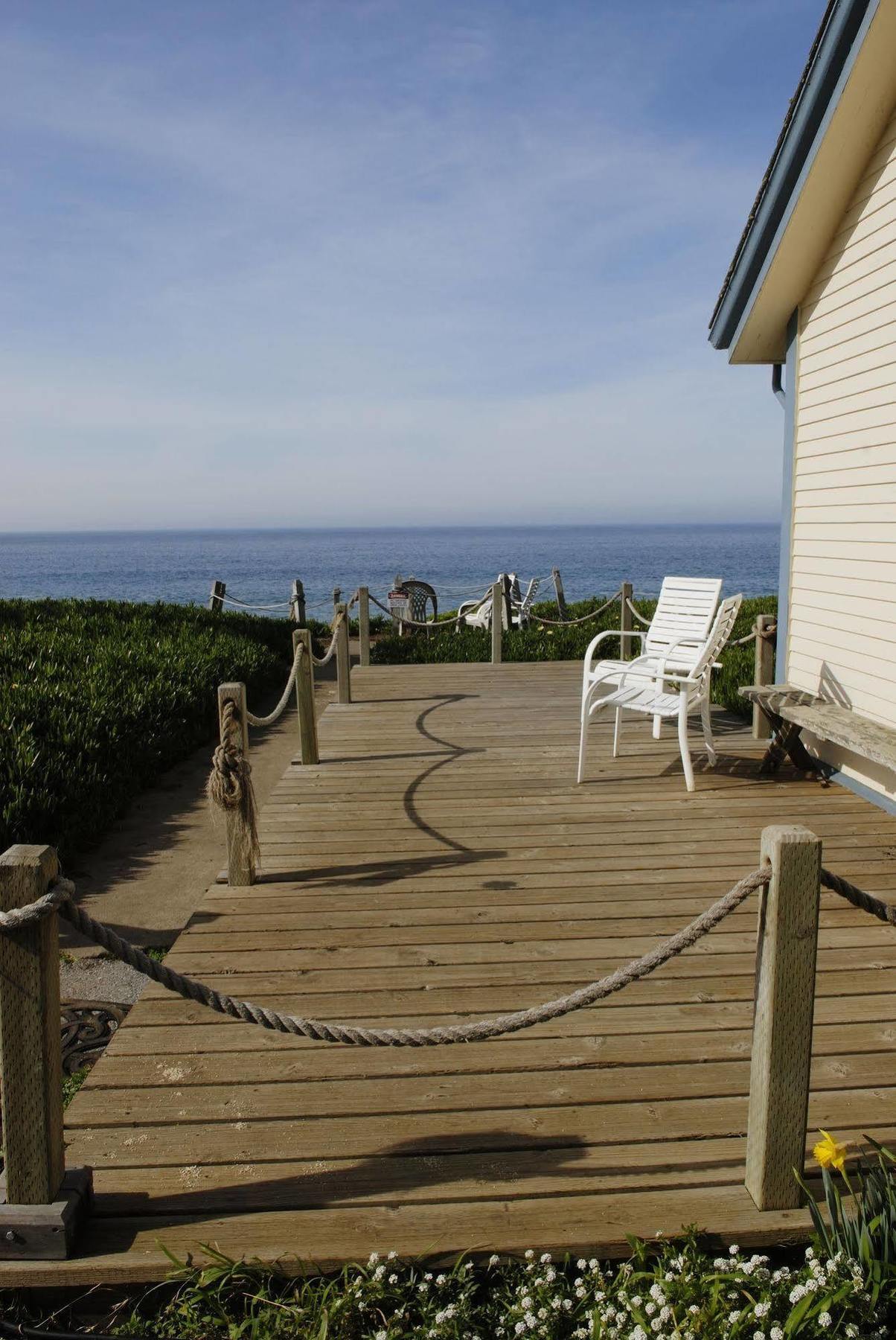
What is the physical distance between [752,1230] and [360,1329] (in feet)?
2.94

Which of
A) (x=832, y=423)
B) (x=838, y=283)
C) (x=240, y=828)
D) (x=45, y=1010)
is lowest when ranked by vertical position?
(x=240, y=828)

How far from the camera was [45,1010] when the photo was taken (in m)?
2.00

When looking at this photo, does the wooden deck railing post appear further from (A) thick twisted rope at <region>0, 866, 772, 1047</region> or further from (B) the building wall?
(B) the building wall

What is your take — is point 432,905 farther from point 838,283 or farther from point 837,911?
point 838,283

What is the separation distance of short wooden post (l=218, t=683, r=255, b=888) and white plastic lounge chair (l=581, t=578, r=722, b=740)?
2.74 m

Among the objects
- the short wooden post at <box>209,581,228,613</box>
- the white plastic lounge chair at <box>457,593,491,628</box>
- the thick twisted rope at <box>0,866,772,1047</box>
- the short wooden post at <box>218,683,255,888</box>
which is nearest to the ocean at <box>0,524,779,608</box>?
the short wooden post at <box>209,581,228,613</box>

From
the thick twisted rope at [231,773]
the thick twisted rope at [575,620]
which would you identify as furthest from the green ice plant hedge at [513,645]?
the thick twisted rope at [231,773]

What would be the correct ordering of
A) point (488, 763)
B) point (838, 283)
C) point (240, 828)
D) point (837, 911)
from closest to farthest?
1. point (837, 911)
2. point (240, 828)
3. point (838, 283)
4. point (488, 763)

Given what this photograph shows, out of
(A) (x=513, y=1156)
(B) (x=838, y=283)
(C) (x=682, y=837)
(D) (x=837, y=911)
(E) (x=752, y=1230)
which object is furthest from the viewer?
(B) (x=838, y=283)

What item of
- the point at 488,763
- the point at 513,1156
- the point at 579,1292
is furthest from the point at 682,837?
the point at 579,1292

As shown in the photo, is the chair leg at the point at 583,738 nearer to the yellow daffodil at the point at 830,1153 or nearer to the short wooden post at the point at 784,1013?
the short wooden post at the point at 784,1013

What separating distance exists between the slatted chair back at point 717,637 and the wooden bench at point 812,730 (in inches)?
18.6

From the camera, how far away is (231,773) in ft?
13.2

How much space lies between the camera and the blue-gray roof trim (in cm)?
465
